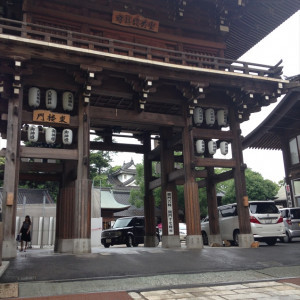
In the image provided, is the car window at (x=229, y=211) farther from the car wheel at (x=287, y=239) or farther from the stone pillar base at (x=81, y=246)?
the stone pillar base at (x=81, y=246)

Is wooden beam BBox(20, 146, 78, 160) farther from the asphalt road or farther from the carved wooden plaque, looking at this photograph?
the carved wooden plaque

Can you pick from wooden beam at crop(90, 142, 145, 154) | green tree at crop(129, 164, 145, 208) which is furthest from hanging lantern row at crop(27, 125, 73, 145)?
green tree at crop(129, 164, 145, 208)

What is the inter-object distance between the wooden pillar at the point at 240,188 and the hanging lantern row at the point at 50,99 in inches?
270

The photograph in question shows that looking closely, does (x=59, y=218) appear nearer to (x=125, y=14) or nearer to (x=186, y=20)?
(x=125, y=14)

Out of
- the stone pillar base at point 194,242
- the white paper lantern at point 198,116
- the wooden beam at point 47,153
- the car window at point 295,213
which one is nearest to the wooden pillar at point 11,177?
the wooden beam at point 47,153

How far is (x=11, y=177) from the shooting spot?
32.6 feet

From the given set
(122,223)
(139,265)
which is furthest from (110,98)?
(122,223)

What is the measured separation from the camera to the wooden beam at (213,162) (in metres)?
12.8

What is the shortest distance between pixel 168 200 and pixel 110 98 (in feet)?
16.7

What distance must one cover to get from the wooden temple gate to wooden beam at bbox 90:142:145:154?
2.0 inches

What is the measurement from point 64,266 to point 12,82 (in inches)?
257

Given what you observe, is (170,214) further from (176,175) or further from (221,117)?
(221,117)

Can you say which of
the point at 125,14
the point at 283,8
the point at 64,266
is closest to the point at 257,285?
the point at 64,266

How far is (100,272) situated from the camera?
711cm
